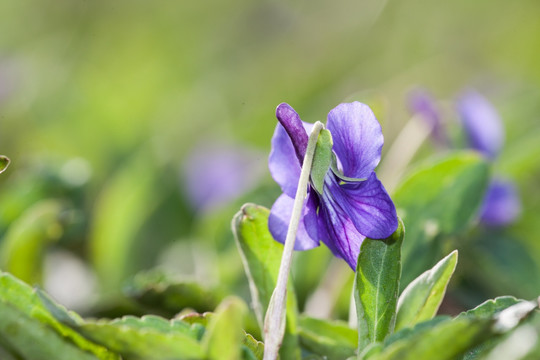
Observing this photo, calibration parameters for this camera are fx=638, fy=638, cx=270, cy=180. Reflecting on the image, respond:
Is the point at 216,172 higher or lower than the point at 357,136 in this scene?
higher

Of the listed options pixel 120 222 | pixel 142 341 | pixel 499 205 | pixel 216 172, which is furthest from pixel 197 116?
pixel 142 341

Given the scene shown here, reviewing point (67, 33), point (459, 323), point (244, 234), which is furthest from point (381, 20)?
point (459, 323)

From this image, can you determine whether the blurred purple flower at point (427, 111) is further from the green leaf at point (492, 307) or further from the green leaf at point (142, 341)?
the green leaf at point (142, 341)

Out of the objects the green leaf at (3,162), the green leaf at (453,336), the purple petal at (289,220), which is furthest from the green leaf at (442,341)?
the green leaf at (3,162)

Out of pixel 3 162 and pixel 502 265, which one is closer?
pixel 3 162

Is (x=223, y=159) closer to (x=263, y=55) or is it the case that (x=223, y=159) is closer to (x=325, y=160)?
(x=325, y=160)

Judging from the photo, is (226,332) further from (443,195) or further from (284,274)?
(443,195)
